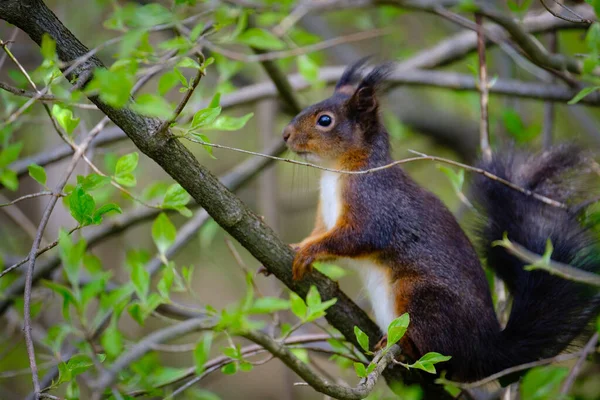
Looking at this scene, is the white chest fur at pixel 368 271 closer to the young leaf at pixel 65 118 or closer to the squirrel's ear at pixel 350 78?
the squirrel's ear at pixel 350 78

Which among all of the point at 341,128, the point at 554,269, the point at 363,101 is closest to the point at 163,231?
the point at 341,128

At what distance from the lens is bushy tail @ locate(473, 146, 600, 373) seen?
1963mm

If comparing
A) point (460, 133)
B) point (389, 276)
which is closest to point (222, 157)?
point (460, 133)

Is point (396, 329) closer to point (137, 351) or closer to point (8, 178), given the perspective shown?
point (137, 351)

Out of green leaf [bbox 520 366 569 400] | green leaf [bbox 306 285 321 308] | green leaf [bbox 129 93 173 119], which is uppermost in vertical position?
green leaf [bbox 129 93 173 119]

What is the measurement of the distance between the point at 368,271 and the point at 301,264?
45 cm

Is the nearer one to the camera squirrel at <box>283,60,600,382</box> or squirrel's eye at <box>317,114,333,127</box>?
squirrel at <box>283,60,600,382</box>

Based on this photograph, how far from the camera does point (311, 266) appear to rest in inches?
73.5

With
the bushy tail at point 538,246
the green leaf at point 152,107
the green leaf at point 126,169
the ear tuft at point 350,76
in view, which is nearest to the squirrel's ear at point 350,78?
the ear tuft at point 350,76

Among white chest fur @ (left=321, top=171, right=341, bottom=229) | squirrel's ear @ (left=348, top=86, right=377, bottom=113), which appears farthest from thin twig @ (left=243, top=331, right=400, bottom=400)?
squirrel's ear @ (left=348, top=86, right=377, bottom=113)

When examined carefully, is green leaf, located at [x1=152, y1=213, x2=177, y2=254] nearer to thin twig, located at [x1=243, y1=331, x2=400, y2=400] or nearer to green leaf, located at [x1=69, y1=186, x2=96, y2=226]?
green leaf, located at [x1=69, y1=186, x2=96, y2=226]

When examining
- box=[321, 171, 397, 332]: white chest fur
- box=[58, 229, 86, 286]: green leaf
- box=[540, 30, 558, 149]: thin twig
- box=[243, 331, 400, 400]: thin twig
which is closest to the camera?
box=[58, 229, 86, 286]: green leaf

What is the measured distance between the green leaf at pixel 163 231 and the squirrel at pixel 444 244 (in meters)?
0.37

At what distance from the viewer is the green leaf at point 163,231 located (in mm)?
1857
